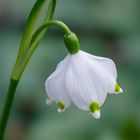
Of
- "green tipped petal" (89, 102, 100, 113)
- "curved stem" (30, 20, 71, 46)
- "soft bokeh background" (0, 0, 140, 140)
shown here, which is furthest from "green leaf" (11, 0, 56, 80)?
"soft bokeh background" (0, 0, 140, 140)

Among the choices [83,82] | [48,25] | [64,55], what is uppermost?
[48,25]

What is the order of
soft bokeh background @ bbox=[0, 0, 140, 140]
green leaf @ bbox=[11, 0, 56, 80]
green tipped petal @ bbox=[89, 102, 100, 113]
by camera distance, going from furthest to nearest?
soft bokeh background @ bbox=[0, 0, 140, 140]
green leaf @ bbox=[11, 0, 56, 80]
green tipped petal @ bbox=[89, 102, 100, 113]

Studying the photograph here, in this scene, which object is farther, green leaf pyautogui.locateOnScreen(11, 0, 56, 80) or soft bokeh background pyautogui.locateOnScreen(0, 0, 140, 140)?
soft bokeh background pyautogui.locateOnScreen(0, 0, 140, 140)

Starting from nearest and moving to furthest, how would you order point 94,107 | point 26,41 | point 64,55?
point 94,107 < point 26,41 < point 64,55

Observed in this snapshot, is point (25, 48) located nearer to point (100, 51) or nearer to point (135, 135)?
point (135, 135)

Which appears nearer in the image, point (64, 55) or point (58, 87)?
point (58, 87)

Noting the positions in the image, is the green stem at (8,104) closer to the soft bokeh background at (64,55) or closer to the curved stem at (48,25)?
the curved stem at (48,25)

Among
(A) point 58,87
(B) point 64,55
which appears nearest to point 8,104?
(A) point 58,87

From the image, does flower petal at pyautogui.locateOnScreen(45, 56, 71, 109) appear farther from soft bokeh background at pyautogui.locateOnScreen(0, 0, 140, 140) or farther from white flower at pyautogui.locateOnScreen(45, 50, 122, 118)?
soft bokeh background at pyautogui.locateOnScreen(0, 0, 140, 140)

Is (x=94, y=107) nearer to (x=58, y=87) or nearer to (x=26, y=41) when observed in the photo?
(x=58, y=87)
